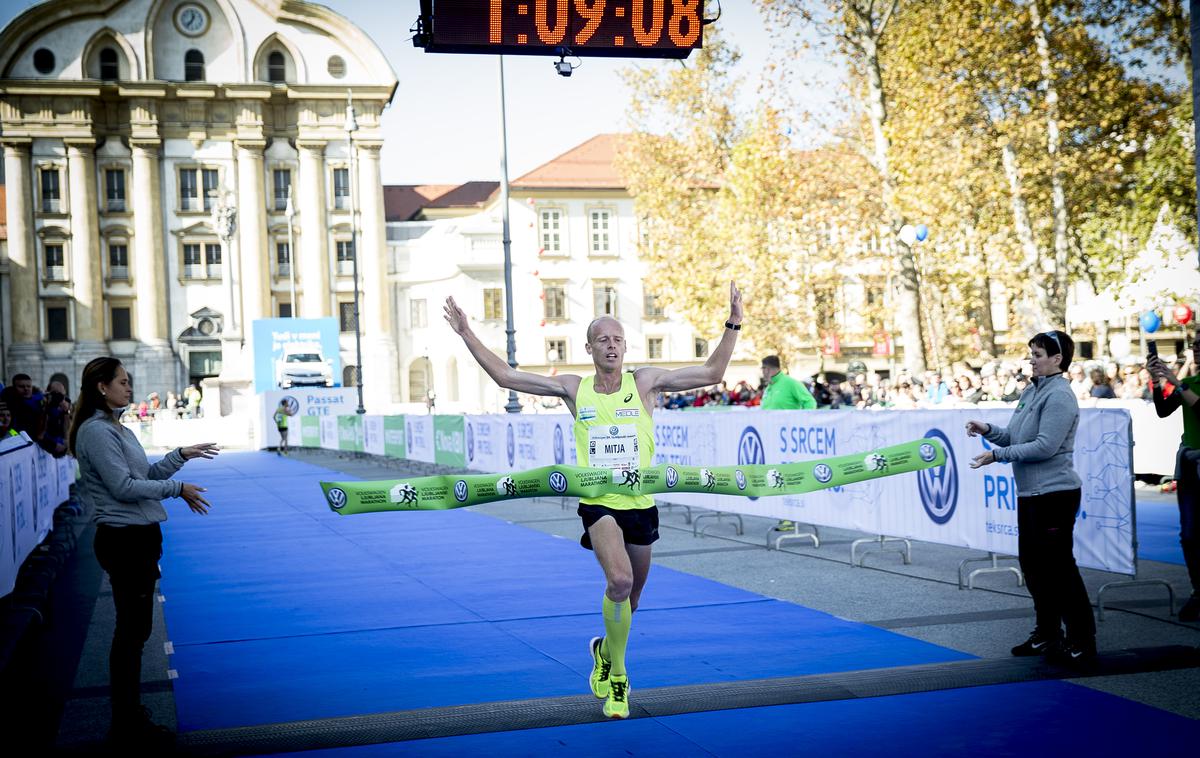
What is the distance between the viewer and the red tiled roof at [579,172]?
78.5 m

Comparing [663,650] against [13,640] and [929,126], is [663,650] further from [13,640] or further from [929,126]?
[929,126]

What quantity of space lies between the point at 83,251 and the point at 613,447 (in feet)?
257

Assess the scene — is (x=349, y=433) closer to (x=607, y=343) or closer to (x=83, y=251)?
(x=607, y=343)

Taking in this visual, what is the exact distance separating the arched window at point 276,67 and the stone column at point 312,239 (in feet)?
15.1

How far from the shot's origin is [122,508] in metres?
7.04

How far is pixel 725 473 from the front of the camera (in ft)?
26.3

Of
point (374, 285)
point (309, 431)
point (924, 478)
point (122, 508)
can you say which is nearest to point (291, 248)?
point (374, 285)

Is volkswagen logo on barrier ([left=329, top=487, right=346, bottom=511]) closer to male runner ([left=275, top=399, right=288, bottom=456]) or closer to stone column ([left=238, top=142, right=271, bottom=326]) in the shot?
male runner ([left=275, top=399, right=288, bottom=456])

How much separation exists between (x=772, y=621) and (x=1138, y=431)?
11.4m

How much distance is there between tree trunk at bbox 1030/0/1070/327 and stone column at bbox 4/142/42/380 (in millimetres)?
61828

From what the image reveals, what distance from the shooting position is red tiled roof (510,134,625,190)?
7850cm

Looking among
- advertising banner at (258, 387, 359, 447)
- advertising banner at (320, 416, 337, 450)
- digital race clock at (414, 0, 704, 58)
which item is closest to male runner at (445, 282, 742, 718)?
digital race clock at (414, 0, 704, 58)

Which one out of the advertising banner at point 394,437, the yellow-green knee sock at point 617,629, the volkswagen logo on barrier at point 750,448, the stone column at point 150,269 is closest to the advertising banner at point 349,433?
the advertising banner at point 394,437

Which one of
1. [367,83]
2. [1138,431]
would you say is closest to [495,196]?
[367,83]
